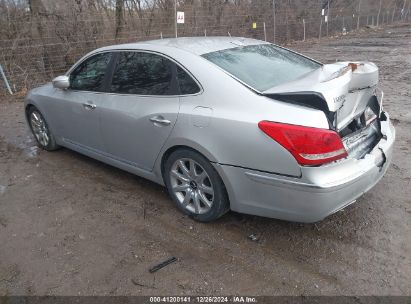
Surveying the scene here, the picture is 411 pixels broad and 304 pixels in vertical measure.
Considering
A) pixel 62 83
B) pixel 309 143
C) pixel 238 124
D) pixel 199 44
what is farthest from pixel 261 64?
pixel 62 83

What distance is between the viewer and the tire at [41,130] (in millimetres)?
5211

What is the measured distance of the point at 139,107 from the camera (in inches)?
144

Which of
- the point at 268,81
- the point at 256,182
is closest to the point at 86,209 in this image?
the point at 256,182

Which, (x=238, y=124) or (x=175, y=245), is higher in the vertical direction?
(x=238, y=124)

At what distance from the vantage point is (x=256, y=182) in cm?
293

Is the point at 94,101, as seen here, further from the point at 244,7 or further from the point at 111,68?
the point at 244,7

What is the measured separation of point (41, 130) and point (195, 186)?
116 inches

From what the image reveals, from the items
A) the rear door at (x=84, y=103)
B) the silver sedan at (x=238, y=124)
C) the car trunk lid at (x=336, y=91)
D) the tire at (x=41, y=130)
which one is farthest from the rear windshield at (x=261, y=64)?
the tire at (x=41, y=130)

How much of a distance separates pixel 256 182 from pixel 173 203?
3.96ft

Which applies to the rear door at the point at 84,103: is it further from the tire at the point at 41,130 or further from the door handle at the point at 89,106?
the tire at the point at 41,130

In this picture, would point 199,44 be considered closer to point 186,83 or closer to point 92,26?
point 186,83

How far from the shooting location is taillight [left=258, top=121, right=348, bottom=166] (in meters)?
2.67

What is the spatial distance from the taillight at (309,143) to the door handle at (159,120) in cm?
108

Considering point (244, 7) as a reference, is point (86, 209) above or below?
below
